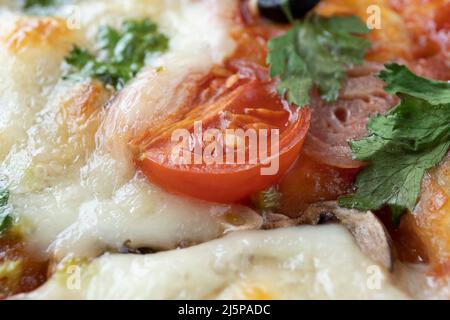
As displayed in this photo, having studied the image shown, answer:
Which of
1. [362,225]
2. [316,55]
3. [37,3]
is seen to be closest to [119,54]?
[37,3]

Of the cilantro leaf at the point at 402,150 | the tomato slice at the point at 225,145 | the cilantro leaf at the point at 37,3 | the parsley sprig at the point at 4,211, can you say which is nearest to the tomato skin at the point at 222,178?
the tomato slice at the point at 225,145

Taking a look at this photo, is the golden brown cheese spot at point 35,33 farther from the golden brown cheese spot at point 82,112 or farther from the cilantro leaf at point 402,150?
the cilantro leaf at point 402,150

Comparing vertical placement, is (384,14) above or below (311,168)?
above

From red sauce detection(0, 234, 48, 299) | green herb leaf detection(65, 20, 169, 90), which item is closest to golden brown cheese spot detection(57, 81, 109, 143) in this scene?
green herb leaf detection(65, 20, 169, 90)

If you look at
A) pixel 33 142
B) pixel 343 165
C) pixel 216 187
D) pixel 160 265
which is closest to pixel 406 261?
pixel 343 165

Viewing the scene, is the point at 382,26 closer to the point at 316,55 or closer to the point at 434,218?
the point at 316,55

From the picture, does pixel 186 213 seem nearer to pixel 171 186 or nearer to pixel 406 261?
pixel 171 186
